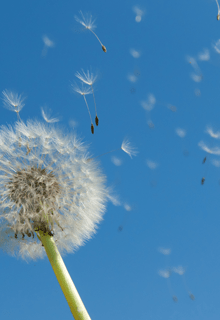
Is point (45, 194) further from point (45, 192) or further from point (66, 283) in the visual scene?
point (66, 283)

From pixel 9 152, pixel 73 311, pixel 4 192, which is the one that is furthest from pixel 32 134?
pixel 73 311

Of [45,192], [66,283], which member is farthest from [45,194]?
[66,283]

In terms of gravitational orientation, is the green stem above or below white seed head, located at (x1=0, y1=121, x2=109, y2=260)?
below

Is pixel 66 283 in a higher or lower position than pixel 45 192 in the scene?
lower

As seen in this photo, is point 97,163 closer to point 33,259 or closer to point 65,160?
point 65,160
